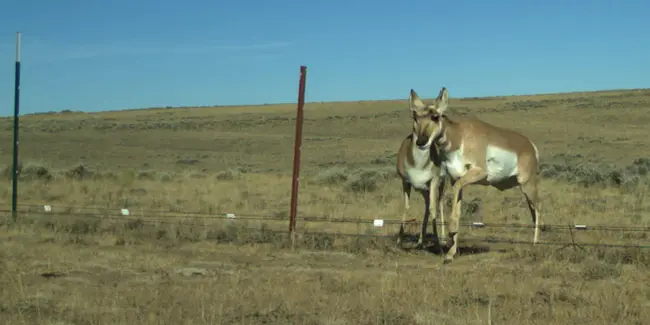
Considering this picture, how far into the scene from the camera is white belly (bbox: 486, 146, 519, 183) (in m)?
10.7

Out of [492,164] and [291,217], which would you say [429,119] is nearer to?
[492,164]

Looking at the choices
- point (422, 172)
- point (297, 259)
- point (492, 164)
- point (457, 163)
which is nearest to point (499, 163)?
point (492, 164)

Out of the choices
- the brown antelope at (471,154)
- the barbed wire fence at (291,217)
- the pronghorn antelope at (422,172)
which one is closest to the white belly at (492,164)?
the brown antelope at (471,154)

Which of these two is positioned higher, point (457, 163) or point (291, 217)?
point (457, 163)

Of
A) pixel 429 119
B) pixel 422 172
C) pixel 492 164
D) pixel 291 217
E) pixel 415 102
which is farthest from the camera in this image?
pixel 291 217

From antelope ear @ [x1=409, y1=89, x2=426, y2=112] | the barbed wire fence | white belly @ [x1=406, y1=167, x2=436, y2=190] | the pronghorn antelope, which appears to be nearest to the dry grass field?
the barbed wire fence

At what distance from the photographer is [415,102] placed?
10.4 metres

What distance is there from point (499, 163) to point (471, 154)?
1.61 feet

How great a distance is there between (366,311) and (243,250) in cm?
432

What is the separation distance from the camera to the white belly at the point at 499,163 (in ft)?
35.1

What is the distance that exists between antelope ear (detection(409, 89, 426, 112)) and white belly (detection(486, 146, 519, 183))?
108 centimetres

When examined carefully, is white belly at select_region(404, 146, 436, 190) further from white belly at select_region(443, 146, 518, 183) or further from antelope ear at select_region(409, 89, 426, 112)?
antelope ear at select_region(409, 89, 426, 112)

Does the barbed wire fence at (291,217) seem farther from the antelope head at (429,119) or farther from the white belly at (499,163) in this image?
the antelope head at (429,119)

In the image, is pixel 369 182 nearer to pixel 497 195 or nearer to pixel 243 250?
pixel 497 195
